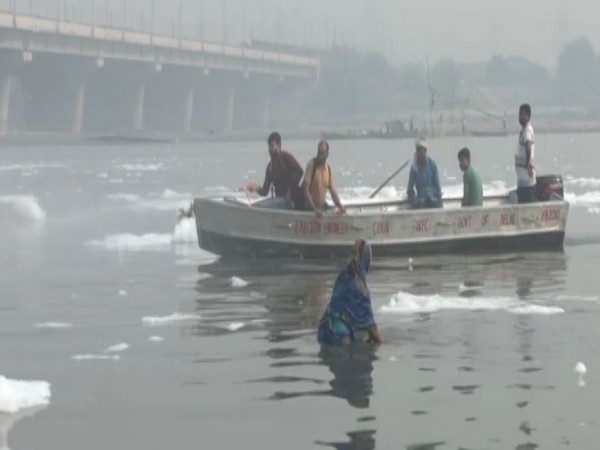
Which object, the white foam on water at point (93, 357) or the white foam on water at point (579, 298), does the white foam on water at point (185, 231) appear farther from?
the white foam on water at point (93, 357)

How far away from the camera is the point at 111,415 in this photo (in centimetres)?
1166

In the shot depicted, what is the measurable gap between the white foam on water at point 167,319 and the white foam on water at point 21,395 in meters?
3.70

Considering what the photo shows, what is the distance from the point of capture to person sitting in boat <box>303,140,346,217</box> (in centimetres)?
2105

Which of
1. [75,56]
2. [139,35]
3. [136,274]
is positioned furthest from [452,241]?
[139,35]

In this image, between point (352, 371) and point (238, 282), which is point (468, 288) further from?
point (352, 371)

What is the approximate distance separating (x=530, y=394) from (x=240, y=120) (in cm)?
16679

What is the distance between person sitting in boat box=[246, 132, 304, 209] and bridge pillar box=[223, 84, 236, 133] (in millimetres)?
143377

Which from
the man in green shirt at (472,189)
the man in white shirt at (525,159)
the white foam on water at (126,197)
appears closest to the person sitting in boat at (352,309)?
the man in white shirt at (525,159)

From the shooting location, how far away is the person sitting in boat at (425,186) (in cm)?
2252

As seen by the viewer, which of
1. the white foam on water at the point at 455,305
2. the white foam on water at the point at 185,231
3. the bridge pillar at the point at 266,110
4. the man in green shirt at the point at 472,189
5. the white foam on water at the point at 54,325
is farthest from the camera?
the bridge pillar at the point at 266,110

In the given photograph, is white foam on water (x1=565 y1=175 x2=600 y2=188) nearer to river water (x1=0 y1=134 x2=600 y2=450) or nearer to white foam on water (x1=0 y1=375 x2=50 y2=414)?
river water (x1=0 y1=134 x2=600 y2=450)

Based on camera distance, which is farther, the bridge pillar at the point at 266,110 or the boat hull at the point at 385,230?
the bridge pillar at the point at 266,110

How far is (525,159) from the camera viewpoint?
22594 mm

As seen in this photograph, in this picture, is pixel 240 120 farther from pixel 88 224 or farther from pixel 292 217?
pixel 292 217
